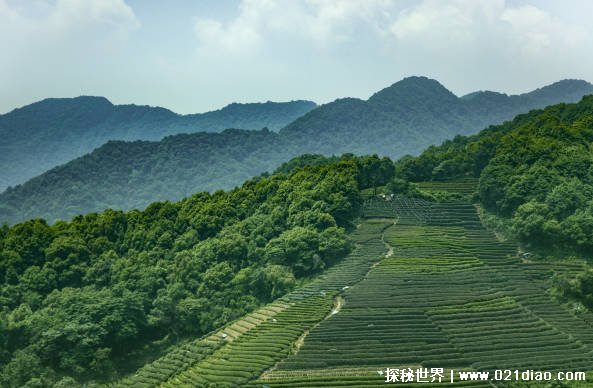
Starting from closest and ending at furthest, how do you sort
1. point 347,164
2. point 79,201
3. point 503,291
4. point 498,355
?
point 498,355 < point 503,291 < point 347,164 < point 79,201

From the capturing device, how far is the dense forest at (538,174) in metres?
61.5

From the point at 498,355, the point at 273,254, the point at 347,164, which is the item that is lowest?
the point at 498,355

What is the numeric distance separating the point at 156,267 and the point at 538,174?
40260 millimetres

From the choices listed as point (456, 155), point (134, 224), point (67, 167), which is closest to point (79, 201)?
point (67, 167)

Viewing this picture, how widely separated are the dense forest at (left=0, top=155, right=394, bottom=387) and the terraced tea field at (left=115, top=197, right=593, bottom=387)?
4.90 meters

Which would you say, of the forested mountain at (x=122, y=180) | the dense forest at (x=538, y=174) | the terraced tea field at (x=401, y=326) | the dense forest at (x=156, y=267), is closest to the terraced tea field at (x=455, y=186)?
the dense forest at (x=538, y=174)

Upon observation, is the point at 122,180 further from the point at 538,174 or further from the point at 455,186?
the point at 538,174

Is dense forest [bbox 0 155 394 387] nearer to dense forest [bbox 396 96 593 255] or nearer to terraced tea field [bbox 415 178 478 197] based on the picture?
terraced tea field [bbox 415 178 478 197]

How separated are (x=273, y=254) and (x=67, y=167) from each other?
131 m

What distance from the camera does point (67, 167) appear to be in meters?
181

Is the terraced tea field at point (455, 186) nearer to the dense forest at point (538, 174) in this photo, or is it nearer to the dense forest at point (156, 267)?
the dense forest at point (538, 174)

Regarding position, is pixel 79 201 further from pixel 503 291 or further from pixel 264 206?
pixel 503 291

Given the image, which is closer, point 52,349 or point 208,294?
point 52,349

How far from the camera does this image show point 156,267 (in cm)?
Answer: 6750
